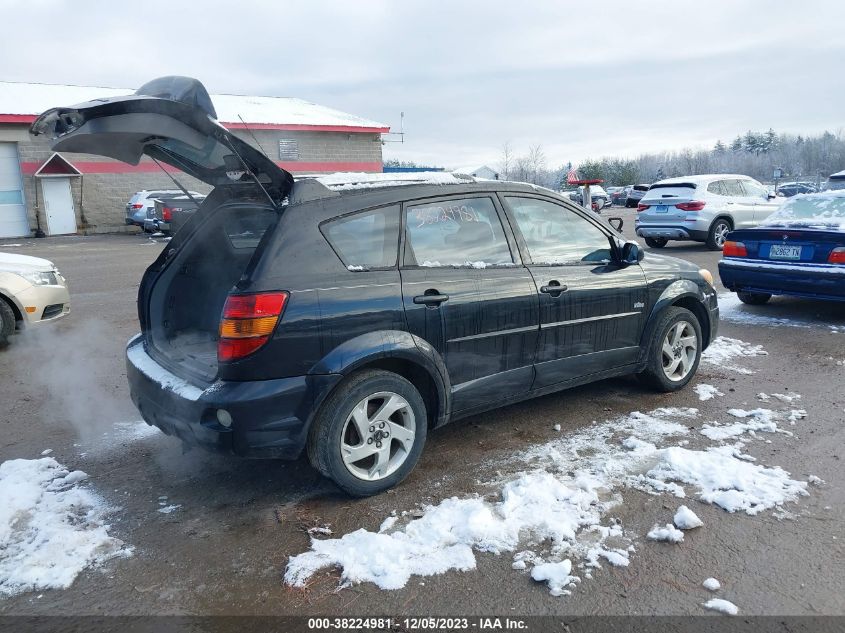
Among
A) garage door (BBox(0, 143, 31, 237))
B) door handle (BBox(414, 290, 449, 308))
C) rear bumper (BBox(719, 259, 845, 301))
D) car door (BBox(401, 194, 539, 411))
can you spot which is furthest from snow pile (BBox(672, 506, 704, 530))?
garage door (BBox(0, 143, 31, 237))

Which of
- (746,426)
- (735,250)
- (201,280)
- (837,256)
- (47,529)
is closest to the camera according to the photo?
(47,529)

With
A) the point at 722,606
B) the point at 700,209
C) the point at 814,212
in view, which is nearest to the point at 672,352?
the point at 722,606

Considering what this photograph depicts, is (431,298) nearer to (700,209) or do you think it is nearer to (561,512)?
(561,512)

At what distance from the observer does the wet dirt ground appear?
8.91ft

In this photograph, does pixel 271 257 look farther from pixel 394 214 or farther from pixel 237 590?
pixel 237 590

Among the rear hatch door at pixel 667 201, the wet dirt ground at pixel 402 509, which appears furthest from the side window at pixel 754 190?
the wet dirt ground at pixel 402 509

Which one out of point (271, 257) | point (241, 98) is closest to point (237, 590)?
point (271, 257)

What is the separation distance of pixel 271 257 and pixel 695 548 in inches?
96.0

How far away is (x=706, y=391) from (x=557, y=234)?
188 cm

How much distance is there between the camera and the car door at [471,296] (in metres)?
3.72

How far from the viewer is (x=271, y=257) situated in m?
3.30

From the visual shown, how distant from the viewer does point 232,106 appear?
2897 centimetres

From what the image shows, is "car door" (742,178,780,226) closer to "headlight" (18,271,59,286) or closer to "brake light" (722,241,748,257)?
"brake light" (722,241,748,257)

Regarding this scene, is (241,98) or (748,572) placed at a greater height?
(241,98)
